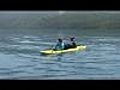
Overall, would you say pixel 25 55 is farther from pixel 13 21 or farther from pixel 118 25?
pixel 13 21

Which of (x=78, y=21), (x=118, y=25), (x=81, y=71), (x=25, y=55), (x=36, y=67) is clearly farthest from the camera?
(x=78, y=21)

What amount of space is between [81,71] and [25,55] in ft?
35.1

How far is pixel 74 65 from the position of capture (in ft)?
99.2

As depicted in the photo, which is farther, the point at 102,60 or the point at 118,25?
the point at 118,25

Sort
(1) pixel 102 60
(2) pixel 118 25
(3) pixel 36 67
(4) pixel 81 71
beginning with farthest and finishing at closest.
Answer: (2) pixel 118 25
(1) pixel 102 60
(3) pixel 36 67
(4) pixel 81 71

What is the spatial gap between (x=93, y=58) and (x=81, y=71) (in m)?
8.38
